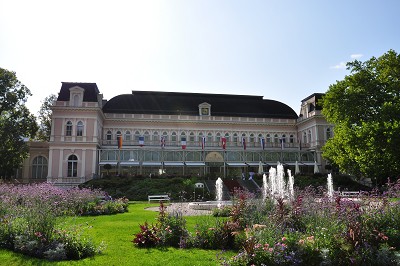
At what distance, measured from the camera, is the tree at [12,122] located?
1216 inches

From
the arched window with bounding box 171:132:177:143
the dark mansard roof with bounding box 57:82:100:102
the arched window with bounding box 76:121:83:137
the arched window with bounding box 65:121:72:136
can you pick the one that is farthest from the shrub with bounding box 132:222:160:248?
the arched window with bounding box 171:132:177:143

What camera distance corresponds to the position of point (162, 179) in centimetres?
3188

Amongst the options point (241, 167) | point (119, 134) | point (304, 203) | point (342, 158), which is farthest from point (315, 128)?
point (304, 203)

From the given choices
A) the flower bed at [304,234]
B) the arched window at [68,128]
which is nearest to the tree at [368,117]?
the flower bed at [304,234]

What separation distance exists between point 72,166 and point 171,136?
13.2 meters

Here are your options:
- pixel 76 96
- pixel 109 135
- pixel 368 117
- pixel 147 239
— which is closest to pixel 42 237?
pixel 147 239

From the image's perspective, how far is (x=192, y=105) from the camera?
4703 centimetres

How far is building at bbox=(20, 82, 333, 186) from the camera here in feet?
122

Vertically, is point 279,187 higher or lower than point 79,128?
lower

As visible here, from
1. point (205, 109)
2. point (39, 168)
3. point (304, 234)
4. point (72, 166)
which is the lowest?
point (304, 234)

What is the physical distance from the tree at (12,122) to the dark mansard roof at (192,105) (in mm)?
11977

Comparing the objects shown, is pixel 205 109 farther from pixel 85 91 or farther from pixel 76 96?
pixel 76 96

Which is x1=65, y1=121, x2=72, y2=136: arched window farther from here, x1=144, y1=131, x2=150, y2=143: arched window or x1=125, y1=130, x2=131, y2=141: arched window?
x1=144, y1=131, x2=150, y2=143: arched window

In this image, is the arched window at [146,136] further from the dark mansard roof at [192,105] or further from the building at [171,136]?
the dark mansard roof at [192,105]
